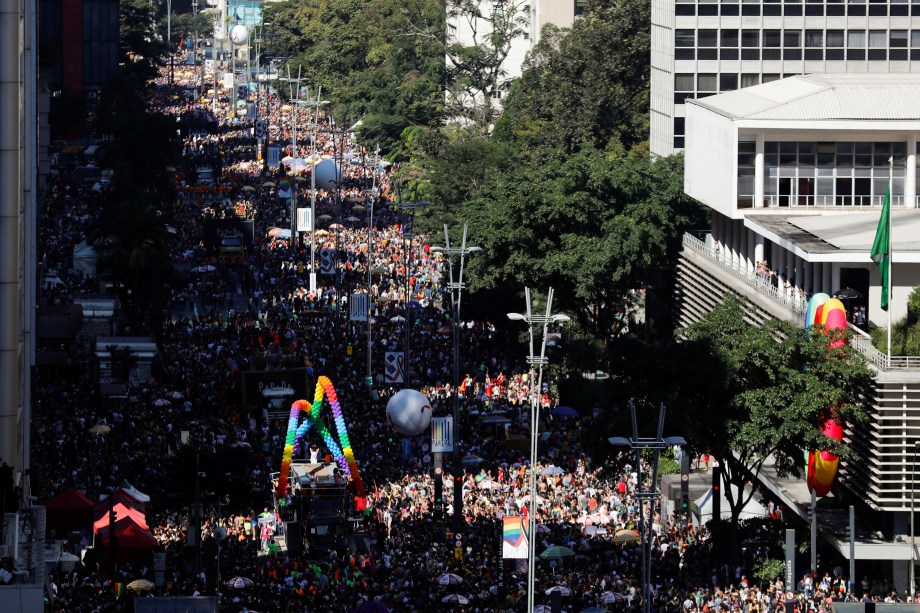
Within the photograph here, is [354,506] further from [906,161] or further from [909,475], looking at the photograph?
[906,161]

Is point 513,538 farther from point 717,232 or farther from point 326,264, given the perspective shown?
point 326,264

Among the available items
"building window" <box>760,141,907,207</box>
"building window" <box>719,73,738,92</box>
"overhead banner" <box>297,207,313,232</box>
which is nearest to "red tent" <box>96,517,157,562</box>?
"building window" <box>760,141,907,207</box>

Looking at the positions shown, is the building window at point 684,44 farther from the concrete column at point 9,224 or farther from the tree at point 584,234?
the concrete column at point 9,224

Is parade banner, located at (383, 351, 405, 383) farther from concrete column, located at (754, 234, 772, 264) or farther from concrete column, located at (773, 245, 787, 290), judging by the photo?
concrete column, located at (773, 245, 787, 290)

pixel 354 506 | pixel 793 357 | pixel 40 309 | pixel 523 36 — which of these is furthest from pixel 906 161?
pixel 523 36

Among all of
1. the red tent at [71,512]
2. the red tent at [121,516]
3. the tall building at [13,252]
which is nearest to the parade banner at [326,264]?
the tall building at [13,252]

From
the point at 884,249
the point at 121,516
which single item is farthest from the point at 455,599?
the point at 884,249

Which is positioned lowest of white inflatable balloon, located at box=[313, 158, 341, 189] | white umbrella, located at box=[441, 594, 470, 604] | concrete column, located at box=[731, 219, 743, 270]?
white umbrella, located at box=[441, 594, 470, 604]
